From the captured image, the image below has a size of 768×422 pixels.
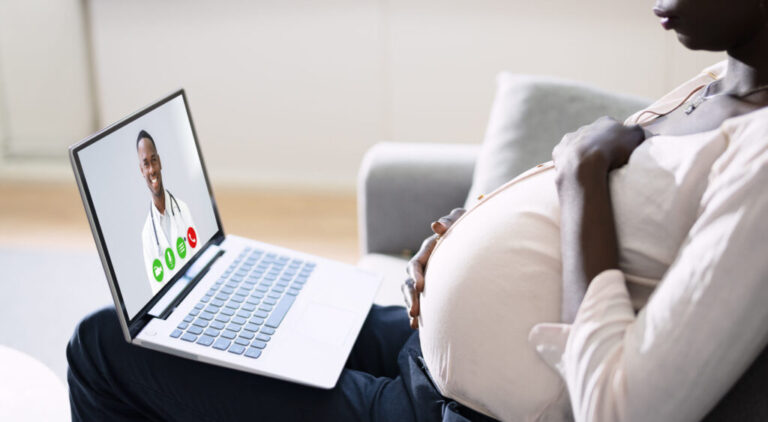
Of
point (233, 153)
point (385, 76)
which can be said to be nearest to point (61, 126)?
point (233, 153)

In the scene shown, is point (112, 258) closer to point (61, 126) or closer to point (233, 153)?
point (233, 153)

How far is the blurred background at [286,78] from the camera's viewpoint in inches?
110

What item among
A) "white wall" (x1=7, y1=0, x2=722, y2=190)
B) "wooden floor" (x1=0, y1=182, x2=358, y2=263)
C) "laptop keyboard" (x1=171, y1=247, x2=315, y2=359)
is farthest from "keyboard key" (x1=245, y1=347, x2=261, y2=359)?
"white wall" (x1=7, y1=0, x2=722, y2=190)

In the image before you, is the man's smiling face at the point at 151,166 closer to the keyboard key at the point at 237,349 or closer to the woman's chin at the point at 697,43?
the keyboard key at the point at 237,349

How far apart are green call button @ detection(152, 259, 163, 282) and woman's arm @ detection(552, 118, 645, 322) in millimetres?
553

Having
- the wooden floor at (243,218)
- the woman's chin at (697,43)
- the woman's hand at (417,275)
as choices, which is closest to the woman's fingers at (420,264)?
the woman's hand at (417,275)

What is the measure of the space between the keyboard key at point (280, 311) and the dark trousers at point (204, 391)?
0.10m

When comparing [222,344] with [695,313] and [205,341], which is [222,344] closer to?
[205,341]

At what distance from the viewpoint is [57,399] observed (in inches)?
47.4

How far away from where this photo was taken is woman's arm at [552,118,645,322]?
84cm

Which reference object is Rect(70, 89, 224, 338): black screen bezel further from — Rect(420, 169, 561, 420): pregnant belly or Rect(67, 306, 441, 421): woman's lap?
Rect(420, 169, 561, 420): pregnant belly

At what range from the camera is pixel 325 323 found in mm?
1165

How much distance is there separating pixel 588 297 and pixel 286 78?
236 cm

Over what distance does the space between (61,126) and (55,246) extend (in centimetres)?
78
